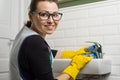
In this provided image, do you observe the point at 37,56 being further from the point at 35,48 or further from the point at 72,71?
the point at 72,71

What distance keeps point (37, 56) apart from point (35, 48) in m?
0.04

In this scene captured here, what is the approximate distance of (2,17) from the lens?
222cm

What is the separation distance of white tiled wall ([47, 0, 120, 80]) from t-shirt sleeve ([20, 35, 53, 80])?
0.87 meters

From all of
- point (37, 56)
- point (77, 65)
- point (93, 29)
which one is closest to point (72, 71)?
point (77, 65)

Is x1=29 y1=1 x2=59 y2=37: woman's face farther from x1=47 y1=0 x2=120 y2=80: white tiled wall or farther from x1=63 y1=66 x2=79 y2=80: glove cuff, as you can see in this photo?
x1=47 y1=0 x2=120 y2=80: white tiled wall

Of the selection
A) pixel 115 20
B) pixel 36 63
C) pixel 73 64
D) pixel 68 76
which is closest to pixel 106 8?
pixel 115 20

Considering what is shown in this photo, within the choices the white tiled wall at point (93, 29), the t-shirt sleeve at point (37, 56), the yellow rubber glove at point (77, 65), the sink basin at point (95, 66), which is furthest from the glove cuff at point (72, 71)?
the white tiled wall at point (93, 29)

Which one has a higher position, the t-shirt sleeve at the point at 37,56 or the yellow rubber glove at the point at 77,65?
the t-shirt sleeve at the point at 37,56

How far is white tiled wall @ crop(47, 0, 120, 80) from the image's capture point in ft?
5.80

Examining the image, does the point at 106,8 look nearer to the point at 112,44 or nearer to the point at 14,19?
the point at 112,44

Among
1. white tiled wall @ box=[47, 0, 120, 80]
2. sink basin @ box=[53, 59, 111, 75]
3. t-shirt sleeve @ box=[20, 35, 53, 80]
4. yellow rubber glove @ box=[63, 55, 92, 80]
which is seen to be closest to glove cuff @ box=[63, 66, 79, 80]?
yellow rubber glove @ box=[63, 55, 92, 80]

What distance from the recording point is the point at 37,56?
40.9 inches

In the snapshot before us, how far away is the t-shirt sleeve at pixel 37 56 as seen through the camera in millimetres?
1041

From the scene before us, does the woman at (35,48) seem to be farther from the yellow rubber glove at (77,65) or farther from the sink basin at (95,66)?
the sink basin at (95,66)
